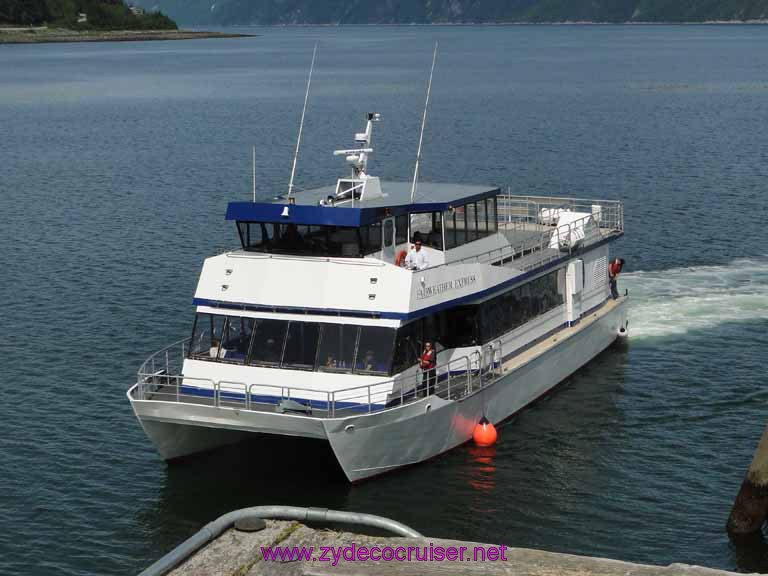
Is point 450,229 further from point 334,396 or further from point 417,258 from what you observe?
point 334,396

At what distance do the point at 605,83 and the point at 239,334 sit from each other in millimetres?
117621

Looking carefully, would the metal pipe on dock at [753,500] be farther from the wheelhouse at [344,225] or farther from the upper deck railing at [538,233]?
the wheelhouse at [344,225]

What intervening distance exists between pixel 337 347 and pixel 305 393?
122 cm

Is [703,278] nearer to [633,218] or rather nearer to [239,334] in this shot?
[633,218]

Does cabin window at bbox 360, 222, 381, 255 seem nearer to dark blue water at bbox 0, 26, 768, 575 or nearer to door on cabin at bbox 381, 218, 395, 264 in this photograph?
door on cabin at bbox 381, 218, 395, 264

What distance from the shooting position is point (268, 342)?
2638 centimetres

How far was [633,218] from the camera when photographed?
5528cm

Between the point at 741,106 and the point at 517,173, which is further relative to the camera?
the point at 741,106

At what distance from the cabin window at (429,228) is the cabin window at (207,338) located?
5160 mm

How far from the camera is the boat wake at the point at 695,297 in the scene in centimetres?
3759

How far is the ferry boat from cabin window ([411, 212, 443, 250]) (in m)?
0.03

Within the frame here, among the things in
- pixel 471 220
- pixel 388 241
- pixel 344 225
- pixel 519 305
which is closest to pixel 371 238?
pixel 388 241

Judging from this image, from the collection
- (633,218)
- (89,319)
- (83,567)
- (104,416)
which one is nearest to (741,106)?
(633,218)

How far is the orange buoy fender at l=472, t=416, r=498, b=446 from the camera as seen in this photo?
27.5 m
